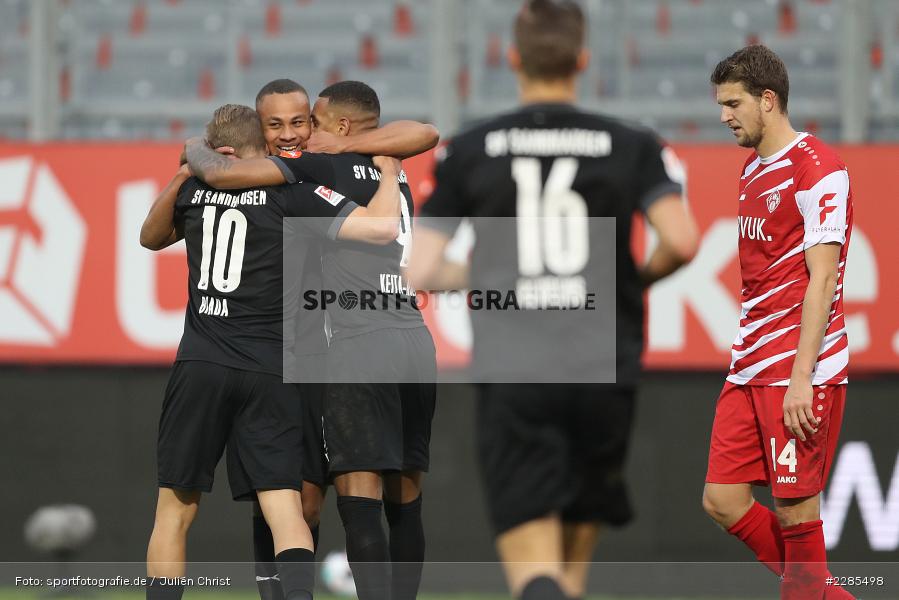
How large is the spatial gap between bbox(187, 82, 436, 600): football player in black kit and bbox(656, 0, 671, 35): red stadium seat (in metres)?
6.10

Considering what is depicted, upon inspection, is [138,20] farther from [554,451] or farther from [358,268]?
[554,451]

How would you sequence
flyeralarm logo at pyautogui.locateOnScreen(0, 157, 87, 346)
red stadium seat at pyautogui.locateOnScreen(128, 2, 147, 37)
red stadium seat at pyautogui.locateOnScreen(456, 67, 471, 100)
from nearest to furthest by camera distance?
flyeralarm logo at pyautogui.locateOnScreen(0, 157, 87, 346) < red stadium seat at pyautogui.locateOnScreen(456, 67, 471, 100) < red stadium seat at pyautogui.locateOnScreen(128, 2, 147, 37)

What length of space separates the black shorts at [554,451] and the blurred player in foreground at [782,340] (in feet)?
4.68

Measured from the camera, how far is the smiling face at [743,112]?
191 inches

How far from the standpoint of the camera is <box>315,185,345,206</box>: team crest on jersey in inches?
187

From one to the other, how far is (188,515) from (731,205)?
4350 mm

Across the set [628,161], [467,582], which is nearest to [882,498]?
[467,582]

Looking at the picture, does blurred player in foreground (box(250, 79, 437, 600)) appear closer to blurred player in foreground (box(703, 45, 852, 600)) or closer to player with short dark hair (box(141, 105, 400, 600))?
player with short dark hair (box(141, 105, 400, 600))

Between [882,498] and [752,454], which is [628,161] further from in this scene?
[882,498]

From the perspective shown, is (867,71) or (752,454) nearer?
(752,454)

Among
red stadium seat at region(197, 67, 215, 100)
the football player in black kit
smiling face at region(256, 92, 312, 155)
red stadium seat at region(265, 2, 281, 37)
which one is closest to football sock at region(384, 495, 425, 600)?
the football player in black kit

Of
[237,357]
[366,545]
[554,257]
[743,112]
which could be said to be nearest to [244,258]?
[237,357]

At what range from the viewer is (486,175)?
3424 millimetres

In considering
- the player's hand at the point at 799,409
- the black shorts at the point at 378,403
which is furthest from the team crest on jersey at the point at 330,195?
the player's hand at the point at 799,409
